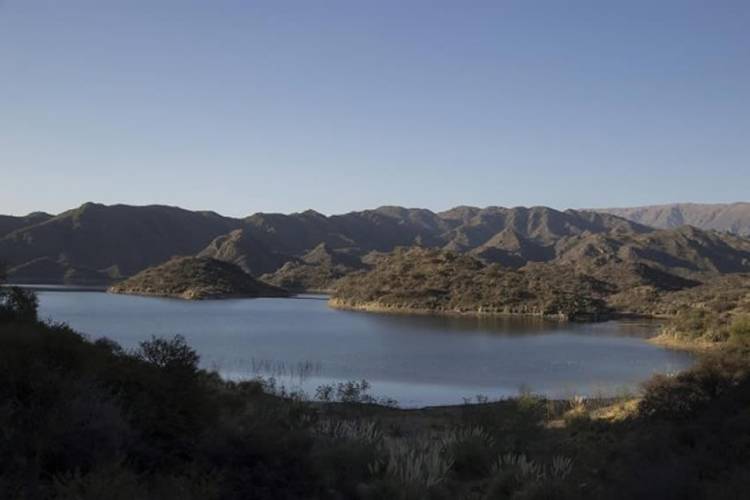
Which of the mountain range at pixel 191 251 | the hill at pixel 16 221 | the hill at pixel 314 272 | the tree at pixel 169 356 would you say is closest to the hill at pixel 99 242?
the mountain range at pixel 191 251

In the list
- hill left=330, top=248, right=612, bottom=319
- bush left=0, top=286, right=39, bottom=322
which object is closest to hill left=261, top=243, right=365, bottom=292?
hill left=330, top=248, right=612, bottom=319

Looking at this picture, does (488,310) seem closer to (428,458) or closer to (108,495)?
(428,458)

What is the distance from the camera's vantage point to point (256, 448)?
411 inches

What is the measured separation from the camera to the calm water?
3297 centimetres

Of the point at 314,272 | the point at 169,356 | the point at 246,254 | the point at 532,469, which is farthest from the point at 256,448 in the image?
the point at 246,254

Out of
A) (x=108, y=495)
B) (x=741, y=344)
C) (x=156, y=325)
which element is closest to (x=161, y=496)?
(x=108, y=495)

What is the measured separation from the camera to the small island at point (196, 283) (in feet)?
366

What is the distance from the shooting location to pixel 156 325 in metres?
59.2

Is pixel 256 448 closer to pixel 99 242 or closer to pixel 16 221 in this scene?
pixel 99 242

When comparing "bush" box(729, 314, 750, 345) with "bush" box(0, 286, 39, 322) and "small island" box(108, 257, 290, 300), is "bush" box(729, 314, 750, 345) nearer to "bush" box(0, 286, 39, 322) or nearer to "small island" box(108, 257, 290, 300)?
"bush" box(0, 286, 39, 322)

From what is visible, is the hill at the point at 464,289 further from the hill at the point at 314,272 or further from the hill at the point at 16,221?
the hill at the point at 16,221

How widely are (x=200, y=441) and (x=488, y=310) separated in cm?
7993

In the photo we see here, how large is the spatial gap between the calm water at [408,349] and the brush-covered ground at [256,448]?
12006 millimetres

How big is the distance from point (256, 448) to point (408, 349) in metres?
37.7
